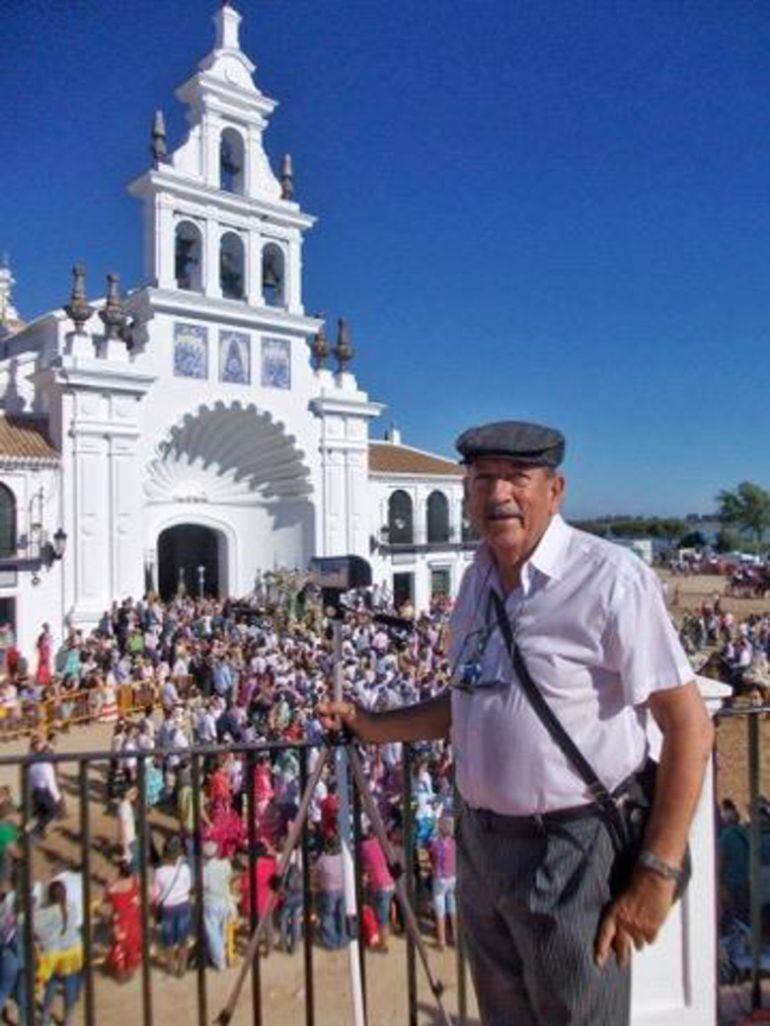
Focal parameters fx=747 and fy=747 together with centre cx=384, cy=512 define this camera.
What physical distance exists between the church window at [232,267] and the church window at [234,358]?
1.49 meters

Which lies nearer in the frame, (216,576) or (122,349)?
(122,349)

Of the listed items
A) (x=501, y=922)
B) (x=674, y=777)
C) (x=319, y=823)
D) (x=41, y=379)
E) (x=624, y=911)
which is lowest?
(x=319, y=823)

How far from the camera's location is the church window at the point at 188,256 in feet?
71.8

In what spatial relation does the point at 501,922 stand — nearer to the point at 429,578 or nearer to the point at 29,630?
the point at 29,630

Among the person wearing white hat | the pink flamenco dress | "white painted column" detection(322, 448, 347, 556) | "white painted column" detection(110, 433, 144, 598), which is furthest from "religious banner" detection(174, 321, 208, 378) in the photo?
the person wearing white hat

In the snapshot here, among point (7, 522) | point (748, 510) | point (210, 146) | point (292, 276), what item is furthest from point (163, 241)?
point (748, 510)

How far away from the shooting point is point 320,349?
2483cm

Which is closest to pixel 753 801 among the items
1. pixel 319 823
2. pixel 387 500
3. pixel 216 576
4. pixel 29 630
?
pixel 319 823

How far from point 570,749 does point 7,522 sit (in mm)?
18954

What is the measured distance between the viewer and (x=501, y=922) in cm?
178

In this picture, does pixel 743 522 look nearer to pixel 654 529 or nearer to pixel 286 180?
pixel 654 529

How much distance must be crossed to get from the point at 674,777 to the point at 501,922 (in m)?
0.57

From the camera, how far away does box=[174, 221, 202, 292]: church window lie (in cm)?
2189

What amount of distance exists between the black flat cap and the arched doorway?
21080mm
